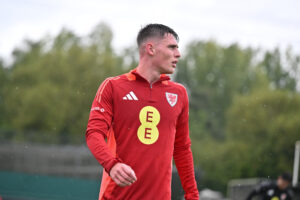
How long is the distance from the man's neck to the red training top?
4cm

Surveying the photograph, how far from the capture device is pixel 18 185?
20641 mm

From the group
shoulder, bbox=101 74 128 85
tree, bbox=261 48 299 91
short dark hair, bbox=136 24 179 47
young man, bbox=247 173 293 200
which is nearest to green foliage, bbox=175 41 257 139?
tree, bbox=261 48 299 91

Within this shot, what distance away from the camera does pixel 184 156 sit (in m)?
3.40

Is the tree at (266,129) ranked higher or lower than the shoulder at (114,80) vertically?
lower

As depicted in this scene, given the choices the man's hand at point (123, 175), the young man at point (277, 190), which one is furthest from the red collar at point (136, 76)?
the young man at point (277, 190)

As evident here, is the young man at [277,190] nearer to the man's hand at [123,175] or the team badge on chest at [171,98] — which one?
the team badge on chest at [171,98]

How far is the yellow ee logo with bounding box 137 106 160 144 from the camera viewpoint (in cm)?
308

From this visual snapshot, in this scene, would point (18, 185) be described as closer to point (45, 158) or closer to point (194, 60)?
point (45, 158)

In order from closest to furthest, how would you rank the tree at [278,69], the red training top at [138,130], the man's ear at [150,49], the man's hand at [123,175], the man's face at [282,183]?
1. the man's hand at [123,175]
2. the red training top at [138,130]
3. the man's ear at [150,49]
4. the man's face at [282,183]
5. the tree at [278,69]

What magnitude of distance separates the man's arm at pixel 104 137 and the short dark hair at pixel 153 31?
43 cm

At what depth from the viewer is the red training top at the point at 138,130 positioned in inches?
120

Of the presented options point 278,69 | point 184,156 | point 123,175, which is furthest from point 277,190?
point 278,69

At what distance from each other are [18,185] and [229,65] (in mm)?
34556

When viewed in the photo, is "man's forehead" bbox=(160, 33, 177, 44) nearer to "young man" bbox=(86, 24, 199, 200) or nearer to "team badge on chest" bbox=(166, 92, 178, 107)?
"young man" bbox=(86, 24, 199, 200)
